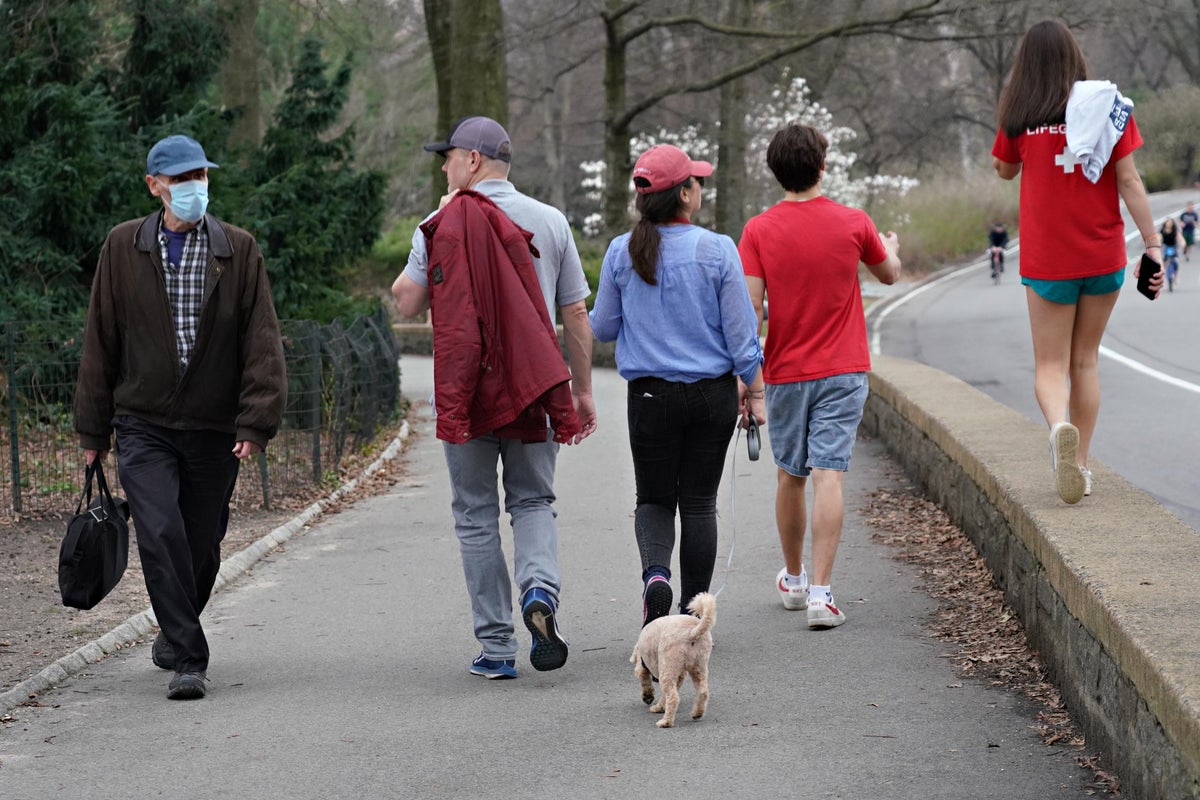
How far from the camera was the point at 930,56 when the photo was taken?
64125mm

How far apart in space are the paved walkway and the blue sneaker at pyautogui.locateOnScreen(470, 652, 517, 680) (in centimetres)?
5

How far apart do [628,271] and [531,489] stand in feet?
2.96

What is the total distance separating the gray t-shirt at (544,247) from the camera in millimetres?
5574

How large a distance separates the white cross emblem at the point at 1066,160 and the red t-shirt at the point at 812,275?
0.76 metres

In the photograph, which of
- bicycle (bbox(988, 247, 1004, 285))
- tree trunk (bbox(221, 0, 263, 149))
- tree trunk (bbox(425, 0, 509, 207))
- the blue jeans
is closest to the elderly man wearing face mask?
the blue jeans

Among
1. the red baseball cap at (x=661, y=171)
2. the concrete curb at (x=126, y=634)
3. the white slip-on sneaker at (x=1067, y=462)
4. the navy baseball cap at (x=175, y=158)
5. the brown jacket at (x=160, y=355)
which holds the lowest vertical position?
the concrete curb at (x=126, y=634)

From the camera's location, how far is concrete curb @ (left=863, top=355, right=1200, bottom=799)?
3693 millimetres

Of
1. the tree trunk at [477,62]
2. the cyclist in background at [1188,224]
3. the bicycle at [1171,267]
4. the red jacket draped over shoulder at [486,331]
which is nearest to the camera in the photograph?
the red jacket draped over shoulder at [486,331]

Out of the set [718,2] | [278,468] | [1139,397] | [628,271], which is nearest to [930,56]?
[718,2]

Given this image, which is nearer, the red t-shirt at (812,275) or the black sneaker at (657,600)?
the black sneaker at (657,600)

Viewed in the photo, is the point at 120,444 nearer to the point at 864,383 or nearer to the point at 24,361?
the point at 864,383

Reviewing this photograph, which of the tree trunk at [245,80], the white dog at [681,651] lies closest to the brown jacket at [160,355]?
the white dog at [681,651]

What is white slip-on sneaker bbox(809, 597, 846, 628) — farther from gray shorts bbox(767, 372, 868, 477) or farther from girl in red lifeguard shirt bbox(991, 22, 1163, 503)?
girl in red lifeguard shirt bbox(991, 22, 1163, 503)

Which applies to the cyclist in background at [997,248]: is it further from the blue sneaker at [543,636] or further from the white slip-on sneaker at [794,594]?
the blue sneaker at [543,636]
